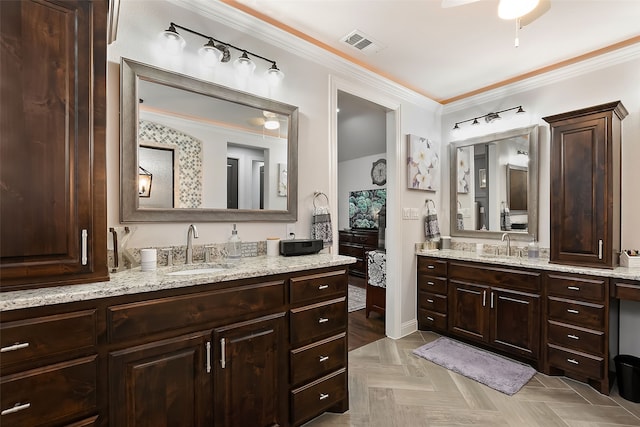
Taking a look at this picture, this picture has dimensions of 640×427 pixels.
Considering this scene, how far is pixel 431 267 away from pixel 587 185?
155 centimetres

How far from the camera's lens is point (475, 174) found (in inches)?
141

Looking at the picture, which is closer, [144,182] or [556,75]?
[144,182]

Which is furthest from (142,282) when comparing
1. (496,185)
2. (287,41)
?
(496,185)

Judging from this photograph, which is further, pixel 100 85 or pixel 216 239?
pixel 216 239

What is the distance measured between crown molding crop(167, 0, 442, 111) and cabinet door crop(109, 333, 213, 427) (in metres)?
2.02

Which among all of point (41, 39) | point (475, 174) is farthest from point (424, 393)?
point (41, 39)

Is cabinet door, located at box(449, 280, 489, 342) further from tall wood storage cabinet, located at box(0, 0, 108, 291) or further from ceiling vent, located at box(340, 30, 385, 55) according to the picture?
tall wood storage cabinet, located at box(0, 0, 108, 291)

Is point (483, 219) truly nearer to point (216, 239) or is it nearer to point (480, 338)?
point (480, 338)

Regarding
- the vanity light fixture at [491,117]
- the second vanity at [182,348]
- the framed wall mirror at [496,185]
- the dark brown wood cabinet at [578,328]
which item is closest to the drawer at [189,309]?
the second vanity at [182,348]

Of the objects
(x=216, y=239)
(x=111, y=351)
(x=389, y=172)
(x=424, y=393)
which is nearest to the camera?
(x=111, y=351)

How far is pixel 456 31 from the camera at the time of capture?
2.37 meters

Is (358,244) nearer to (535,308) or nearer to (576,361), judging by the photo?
(535,308)

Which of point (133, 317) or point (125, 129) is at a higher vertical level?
point (125, 129)

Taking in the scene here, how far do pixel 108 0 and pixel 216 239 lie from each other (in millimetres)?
1368
